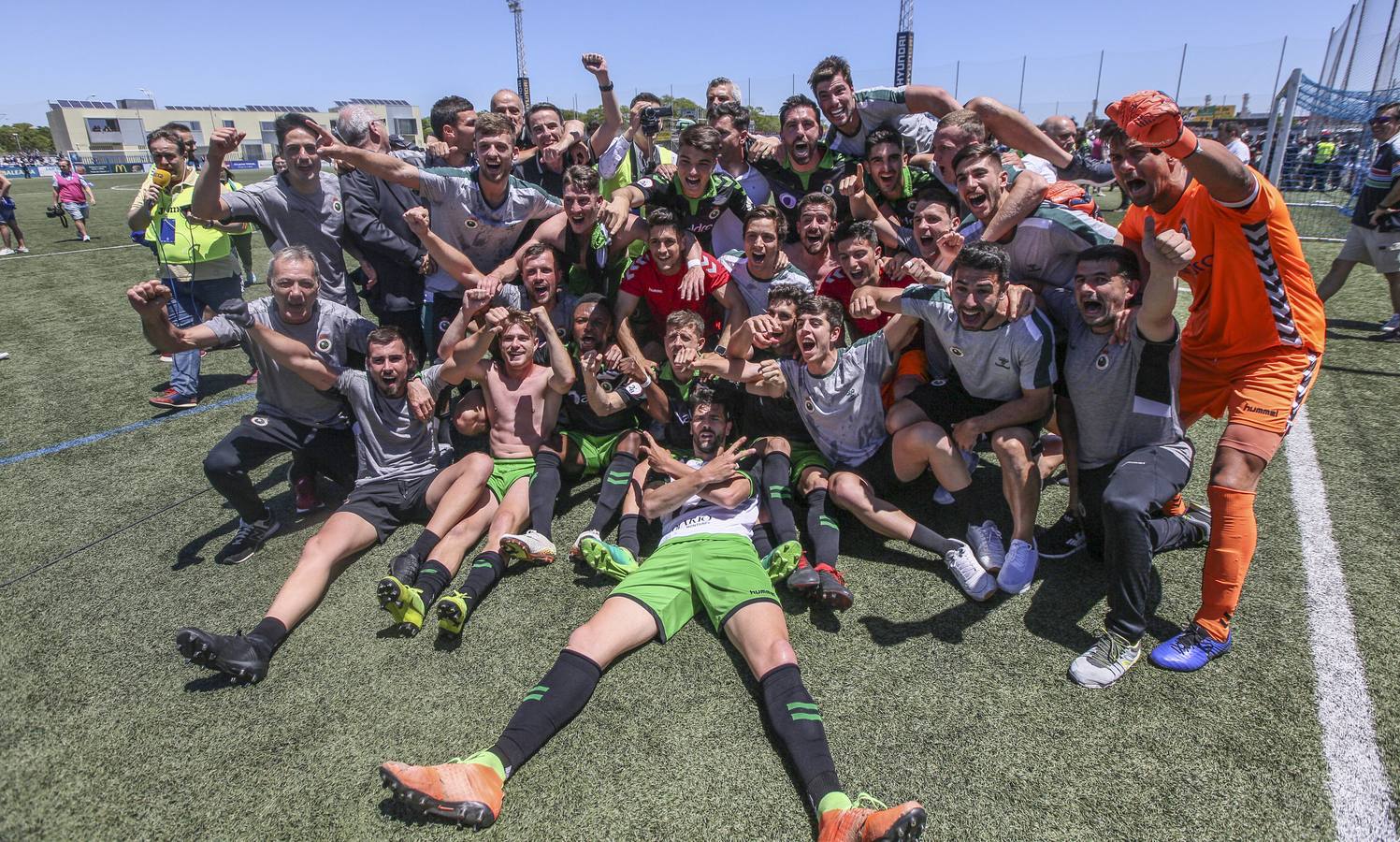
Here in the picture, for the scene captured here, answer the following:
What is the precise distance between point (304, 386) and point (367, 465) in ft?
2.01

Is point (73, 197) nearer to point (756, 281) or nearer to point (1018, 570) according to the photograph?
point (756, 281)

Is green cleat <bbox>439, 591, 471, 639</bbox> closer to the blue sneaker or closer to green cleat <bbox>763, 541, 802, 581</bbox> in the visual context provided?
green cleat <bbox>763, 541, 802, 581</bbox>

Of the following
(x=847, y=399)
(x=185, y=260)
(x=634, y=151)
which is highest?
(x=634, y=151)

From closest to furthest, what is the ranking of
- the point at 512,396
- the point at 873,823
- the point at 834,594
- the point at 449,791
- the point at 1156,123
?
the point at 873,823, the point at 449,791, the point at 1156,123, the point at 834,594, the point at 512,396

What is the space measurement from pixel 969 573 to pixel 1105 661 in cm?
68

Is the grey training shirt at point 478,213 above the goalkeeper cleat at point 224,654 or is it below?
above

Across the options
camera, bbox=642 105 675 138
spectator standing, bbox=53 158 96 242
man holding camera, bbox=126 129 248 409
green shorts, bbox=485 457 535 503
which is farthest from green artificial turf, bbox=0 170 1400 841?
spectator standing, bbox=53 158 96 242

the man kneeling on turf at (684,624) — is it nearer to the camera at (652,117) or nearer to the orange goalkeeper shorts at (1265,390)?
the orange goalkeeper shorts at (1265,390)

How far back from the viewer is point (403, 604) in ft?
10.6

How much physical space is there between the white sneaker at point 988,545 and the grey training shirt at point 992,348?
0.67 meters

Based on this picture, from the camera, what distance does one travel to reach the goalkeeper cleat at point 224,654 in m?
2.88

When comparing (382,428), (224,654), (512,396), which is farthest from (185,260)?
(224,654)

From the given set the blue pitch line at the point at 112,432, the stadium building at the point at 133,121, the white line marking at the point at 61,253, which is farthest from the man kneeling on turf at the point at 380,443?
the stadium building at the point at 133,121

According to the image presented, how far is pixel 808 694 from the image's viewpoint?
2764 mm
